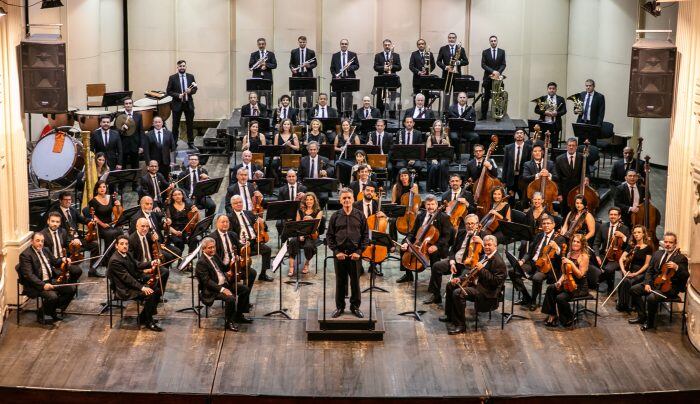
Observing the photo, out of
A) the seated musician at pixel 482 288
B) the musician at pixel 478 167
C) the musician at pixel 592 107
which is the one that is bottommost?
the seated musician at pixel 482 288

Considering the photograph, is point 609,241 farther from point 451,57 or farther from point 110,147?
point 110,147

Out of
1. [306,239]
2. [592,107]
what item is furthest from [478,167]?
[592,107]

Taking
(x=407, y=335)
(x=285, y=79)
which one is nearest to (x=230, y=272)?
(x=407, y=335)

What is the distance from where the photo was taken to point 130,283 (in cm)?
1196

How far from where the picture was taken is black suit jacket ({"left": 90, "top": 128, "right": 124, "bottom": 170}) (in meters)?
16.2

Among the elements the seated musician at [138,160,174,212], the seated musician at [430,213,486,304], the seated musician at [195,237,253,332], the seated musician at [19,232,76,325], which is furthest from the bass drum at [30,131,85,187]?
the seated musician at [430,213,486,304]

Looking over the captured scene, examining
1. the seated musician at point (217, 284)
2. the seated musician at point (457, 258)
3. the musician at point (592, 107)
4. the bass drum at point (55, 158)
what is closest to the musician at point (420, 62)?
the musician at point (592, 107)

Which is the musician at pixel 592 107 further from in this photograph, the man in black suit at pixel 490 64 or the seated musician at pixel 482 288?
the seated musician at pixel 482 288

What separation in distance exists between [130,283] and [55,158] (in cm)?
318

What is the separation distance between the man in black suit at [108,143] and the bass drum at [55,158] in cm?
162

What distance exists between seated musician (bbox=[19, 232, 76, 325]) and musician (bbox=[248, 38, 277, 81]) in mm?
7504

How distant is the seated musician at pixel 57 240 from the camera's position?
1240cm

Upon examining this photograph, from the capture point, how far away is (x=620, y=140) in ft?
62.2

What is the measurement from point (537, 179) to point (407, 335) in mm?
3420
